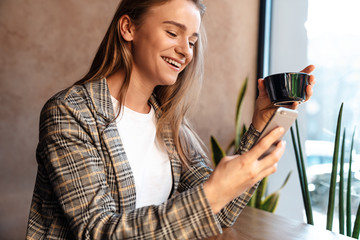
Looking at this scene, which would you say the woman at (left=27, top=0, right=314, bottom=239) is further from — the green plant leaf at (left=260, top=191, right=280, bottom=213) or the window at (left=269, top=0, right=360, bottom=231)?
the window at (left=269, top=0, right=360, bottom=231)

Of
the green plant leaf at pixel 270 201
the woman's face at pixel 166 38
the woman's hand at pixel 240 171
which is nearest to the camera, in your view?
the woman's hand at pixel 240 171

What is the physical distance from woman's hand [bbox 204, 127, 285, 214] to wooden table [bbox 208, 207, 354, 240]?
308 millimetres

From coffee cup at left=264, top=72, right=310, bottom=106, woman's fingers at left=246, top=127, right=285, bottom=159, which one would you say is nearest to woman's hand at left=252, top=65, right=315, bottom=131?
coffee cup at left=264, top=72, right=310, bottom=106

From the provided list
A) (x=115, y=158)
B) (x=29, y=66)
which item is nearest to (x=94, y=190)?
(x=115, y=158)

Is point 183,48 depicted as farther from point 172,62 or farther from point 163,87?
point 163,87

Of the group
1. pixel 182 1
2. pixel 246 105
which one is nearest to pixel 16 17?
pixel 182 1

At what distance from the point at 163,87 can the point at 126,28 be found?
0.95ft

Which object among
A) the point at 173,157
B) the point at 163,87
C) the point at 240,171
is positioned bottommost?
the point at 173,157

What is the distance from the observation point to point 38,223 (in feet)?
3.34

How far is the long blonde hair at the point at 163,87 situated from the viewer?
1.19m

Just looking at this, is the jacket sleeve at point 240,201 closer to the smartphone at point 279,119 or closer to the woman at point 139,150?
the woman at point 139,150

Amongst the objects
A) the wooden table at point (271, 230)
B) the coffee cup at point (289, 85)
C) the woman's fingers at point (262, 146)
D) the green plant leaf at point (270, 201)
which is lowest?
the green plant leaf at point (270, 201)

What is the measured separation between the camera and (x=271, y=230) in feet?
3.31

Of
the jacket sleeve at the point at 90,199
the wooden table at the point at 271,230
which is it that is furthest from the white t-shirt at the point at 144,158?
the wooden table at the point at 271,230
